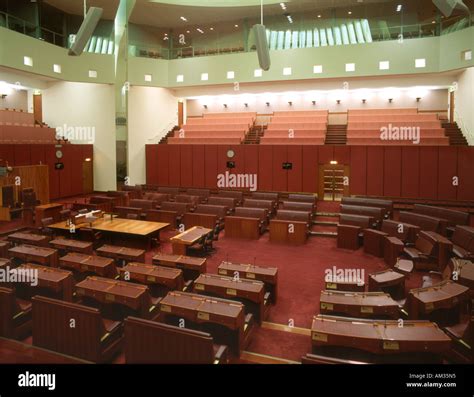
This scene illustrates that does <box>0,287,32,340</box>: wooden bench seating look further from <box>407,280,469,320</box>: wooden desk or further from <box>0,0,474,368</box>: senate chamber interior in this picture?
<box>407,280,469,320</box>: wooden desk

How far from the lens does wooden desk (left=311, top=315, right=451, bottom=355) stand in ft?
12.2

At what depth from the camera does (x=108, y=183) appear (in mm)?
17438

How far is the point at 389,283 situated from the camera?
587 cm

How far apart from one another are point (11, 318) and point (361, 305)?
4401 millimetres

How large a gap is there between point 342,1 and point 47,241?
1517 cm

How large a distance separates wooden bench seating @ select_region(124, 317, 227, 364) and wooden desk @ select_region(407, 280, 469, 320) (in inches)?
103

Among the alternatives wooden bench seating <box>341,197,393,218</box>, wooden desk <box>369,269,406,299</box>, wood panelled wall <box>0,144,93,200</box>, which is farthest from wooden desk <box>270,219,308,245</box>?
wood panelled wall <box>0,144,93,200</box>

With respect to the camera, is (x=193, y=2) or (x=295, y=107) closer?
(x=193, y=2)

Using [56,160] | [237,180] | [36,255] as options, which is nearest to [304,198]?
[237,180]

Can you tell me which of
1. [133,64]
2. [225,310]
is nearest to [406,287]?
[225,310]

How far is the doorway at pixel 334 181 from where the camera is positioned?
14.7 m

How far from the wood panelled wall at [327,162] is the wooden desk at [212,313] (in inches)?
432

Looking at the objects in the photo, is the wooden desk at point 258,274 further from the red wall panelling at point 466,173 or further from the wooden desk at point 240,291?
the red wall panelling at point 466,173
